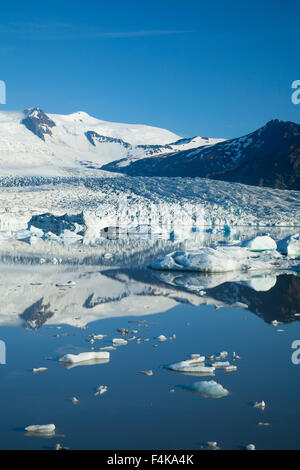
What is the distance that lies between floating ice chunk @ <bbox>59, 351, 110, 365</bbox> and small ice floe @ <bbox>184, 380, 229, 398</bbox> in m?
0.96

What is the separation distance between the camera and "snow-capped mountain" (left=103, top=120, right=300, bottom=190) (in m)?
80.3

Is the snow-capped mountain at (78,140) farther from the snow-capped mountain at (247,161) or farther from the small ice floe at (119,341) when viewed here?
the small ice floe at (119,341)

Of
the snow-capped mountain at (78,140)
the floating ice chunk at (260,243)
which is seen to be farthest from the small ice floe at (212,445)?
the snow-capped mountain at (78,140)

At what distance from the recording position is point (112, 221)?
29.7 metres

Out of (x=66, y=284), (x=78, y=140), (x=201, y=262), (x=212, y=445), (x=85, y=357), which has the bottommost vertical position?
(x=212, y=445)

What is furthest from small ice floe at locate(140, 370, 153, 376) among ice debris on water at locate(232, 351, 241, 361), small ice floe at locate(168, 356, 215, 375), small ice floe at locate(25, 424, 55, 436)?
small ice floe at locate(25, 424, 55, 436)

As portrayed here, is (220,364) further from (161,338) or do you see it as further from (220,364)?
(161,338)

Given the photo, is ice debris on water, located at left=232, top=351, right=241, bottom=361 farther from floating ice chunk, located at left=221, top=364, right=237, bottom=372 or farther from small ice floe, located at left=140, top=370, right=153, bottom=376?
small ice floe, located at left=140, top=370, right=153, bottom=376

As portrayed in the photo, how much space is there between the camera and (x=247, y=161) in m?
88.4

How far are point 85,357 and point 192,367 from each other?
0.97 meters

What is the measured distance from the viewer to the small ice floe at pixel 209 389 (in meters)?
3.46

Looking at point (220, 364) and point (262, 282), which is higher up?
point (262, 282)

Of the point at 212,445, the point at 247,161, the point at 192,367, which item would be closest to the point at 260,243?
the point at 192,367

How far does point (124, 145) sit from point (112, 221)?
11934 centimetres
